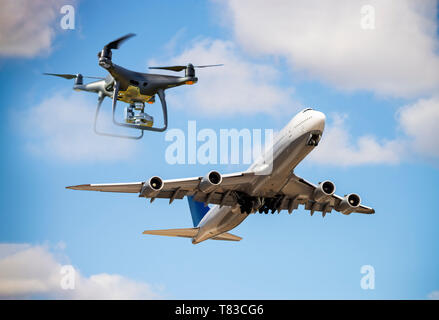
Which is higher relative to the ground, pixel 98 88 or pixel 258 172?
pixel 98 88

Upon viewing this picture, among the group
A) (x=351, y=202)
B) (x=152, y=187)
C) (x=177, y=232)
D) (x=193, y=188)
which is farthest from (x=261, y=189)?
(x=177, y=232)

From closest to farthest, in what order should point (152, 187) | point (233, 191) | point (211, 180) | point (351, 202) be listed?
point (152, 187) < point (211, 180) < point (233, 191) < point (351, 202)

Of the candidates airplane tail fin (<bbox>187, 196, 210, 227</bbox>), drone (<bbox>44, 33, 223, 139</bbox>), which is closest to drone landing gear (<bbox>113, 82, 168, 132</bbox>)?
drone (<bbox>44, 33, 223, 139</bbox>)

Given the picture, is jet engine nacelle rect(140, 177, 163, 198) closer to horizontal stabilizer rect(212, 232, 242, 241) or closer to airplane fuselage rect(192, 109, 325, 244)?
airplane fuselage rect(192, 109, 325, 244)

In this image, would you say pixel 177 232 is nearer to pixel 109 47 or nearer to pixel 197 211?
pixel 197 211
